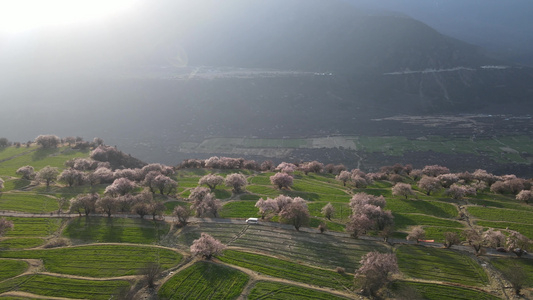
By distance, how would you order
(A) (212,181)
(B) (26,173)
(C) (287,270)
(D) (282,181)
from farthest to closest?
(B) (26,173), (D) (282,181), (A) (212,181), (C) (287,270)

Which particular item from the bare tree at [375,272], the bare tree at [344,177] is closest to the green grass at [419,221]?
the bare tree at [375,272]

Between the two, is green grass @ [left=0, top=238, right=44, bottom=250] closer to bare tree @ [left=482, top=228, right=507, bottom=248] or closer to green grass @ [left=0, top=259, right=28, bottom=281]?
green grass @ [left=0, top=259, right=28, bottom=281]

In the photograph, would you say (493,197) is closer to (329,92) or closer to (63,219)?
(63,219)

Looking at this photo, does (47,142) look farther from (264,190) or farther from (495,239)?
(495,239)

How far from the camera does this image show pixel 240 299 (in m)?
37.1

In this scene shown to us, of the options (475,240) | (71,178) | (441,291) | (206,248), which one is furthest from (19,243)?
(475,240)

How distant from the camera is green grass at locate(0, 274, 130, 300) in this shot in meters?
37.2

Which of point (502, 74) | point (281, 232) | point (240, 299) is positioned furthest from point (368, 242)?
point (502, 74)

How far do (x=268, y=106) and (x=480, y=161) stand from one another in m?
90.3

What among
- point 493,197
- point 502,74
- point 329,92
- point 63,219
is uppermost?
point 502,74

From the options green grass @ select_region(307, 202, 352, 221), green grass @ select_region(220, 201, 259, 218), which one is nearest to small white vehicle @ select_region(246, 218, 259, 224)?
green grass @ select_region(220, 201, 259, 218)

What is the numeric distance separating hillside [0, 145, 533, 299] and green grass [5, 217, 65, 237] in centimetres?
15

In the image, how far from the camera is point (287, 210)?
5366 centimetres

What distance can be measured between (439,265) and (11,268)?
5382cm
